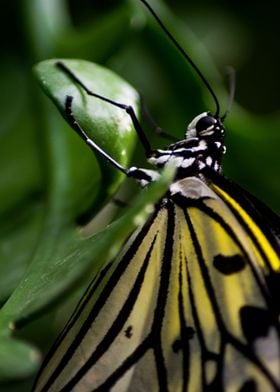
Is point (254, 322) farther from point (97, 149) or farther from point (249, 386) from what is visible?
point (97, 149)

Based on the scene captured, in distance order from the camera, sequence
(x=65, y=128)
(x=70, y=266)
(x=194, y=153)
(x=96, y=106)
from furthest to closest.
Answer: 1. (x=65, y=128)
2. (x=194, y=153)
3. (x=96, y=106)
4. (x=70, y=266)

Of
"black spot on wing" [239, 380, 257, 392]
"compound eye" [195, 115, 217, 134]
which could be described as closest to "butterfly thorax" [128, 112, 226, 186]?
"compound eye" [195, 115, 217, 134]

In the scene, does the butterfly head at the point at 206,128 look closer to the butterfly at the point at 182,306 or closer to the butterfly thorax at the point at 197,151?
the butterfly thorax at the point at 197,151

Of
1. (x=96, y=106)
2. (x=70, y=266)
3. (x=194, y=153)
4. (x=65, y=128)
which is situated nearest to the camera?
(x=70, y=266)

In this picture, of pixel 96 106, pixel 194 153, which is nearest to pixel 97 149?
pixel 96 106

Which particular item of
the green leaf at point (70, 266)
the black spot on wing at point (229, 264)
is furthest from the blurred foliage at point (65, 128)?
the black spot on wing at point (229, 264)

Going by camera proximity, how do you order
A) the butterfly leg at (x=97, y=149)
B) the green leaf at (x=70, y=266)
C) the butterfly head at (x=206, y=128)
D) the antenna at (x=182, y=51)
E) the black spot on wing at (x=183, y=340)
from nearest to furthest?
the green leaf at (x=70, y=266) < the butterfly leg at (x=97, y=149) < the black spot on wing at (x=183, y=340) < the butterfly head at (x=206, y=128) < the antenna at (x=182, y=51)

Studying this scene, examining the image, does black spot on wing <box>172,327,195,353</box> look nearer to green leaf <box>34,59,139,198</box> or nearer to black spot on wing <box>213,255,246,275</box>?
black spot on wing <box>213,255,246,275</box>

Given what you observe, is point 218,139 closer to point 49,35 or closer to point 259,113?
point 49,35
